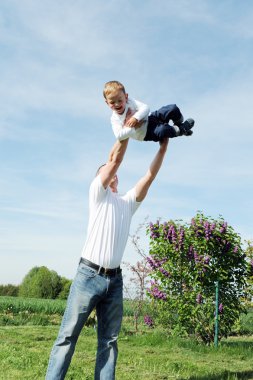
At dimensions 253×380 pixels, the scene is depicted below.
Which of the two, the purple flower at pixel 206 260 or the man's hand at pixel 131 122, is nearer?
the man's hand at pixel 131 122

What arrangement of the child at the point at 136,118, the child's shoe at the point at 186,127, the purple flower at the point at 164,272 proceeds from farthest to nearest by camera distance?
1. the purple flower at the point at 164,272
2. the child's shoe at the point at 186,127
3. the child at the point at 136,118

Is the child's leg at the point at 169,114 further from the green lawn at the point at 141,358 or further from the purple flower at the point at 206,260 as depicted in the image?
the purple flower at the point at 206,260

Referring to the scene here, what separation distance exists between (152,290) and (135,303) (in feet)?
4.14

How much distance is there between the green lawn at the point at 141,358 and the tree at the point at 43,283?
560 inches

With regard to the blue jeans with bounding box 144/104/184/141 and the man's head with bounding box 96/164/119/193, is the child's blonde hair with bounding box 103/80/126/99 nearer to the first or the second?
the blue jeans with bounding box 144/104/184/141

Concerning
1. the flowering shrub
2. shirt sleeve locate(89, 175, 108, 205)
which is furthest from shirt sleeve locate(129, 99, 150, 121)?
the flowering shrub

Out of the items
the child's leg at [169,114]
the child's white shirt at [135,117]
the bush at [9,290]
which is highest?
the bush at [9,290]

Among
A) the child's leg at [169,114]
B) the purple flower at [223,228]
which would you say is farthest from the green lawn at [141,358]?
the child's leg at [169,114]

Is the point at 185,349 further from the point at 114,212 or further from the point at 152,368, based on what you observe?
the point at 114,212

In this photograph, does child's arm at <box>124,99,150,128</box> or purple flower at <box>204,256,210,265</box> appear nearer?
child's arm at <box>124,99,150,128</box>

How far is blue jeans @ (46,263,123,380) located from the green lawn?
1618 millimetres

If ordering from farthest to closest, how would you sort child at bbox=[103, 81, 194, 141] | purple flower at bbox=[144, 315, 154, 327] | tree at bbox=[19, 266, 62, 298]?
tree at bbox=[19, 266, 62, 298] < purple flower at bbox=[144, 315, 154, 327] < child at bbox=[103, 81, 194, 141]

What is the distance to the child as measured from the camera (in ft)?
14.6

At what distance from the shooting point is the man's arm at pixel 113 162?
434 cm
